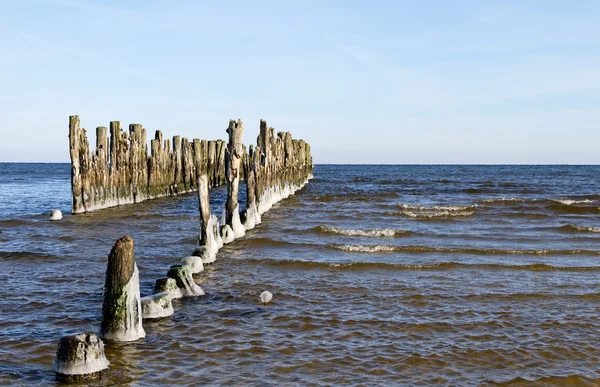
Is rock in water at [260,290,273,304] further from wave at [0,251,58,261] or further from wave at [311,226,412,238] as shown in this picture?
wave at [311,226,412,238]

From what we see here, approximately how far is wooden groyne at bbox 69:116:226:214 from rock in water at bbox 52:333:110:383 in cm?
1352

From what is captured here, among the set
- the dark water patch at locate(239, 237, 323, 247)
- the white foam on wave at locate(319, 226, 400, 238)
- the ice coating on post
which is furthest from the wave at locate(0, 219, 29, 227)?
the ice coating on post

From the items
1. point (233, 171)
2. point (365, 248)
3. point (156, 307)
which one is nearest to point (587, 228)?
point (365, 248)

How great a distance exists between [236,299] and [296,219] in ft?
35.1

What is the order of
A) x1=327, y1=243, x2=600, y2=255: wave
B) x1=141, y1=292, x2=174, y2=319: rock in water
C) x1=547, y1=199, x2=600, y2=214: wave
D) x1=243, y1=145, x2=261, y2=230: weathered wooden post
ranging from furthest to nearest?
x1=547, y1=199, x2=600, y2=214: wave
x1=243, y1=145, x2=261, y2=230: weathered wooden post
x1=327, y1=243, x2=600, y2=255: wave
x1=141, y1=292, x2=174, y2=319: rock in water

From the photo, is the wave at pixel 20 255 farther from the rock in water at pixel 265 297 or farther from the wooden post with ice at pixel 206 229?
the rock in water at pixel 265 297

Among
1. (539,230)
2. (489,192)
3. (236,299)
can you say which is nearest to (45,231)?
(236,299)

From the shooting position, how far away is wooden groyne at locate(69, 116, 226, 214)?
60.7ft

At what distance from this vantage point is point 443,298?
9.06m

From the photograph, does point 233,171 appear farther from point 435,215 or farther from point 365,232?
point 435,215

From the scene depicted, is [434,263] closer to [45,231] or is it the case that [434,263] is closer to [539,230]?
[539,230]

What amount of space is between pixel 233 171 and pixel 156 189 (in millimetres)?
11645

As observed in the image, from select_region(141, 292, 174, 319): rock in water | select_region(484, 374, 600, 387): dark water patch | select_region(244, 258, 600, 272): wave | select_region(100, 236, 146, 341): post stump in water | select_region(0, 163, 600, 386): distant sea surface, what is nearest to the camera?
select_region(484, 374, 600, 387): dark water patch

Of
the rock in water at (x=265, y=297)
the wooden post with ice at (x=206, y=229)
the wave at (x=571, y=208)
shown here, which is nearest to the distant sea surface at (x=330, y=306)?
the rock in water at (x=265, y=297)
